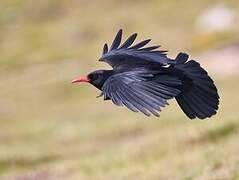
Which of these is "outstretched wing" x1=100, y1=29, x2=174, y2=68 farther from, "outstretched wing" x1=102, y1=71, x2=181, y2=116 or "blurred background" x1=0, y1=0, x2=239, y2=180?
"blurred background" x1=0, y1=0, x2=239, y2=180

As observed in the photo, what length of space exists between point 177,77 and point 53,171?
936 centimetres

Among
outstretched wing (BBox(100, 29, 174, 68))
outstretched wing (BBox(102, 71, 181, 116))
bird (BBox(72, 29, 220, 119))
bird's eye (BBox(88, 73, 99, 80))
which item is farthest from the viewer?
bird's eye (BBox(88, 73, 99, 80))

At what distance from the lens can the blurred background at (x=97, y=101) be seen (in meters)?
17.5

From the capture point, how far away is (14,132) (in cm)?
3091

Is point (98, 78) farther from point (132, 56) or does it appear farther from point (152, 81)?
point (152, 81)

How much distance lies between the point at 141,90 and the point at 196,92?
1.59m

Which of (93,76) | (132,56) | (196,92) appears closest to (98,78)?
(93,76)

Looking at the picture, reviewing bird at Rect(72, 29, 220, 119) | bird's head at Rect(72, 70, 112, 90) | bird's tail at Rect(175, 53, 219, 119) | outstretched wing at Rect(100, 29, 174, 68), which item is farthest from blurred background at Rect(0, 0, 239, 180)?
bird's head at Rect(72, 70, 112, 90)

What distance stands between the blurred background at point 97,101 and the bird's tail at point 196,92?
7.03 ft

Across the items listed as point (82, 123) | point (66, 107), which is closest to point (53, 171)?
point (82, 123)

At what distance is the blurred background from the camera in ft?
57.4

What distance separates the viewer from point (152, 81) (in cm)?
861

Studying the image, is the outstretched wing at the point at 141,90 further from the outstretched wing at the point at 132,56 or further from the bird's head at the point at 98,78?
the bird's head at the point at 98,78

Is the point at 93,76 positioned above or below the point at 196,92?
above
